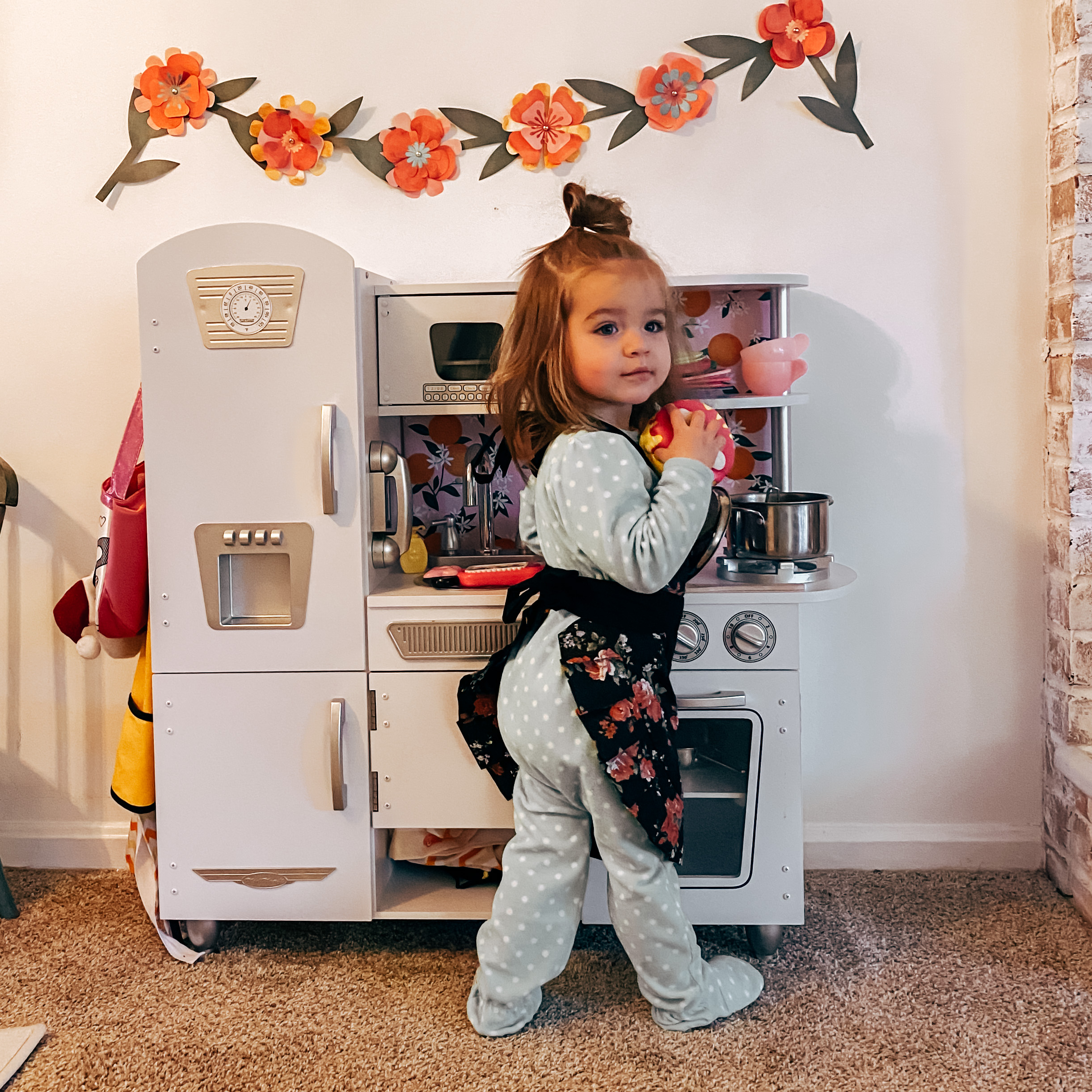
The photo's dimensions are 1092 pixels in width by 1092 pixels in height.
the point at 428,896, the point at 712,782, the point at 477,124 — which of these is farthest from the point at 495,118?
the point at 428,896

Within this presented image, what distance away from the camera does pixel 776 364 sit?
2170 millimetres

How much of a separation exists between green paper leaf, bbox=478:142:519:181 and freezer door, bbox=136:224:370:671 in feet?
1.94

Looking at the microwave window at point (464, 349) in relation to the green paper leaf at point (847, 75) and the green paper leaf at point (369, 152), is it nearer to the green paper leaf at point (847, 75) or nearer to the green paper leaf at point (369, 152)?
the green paper leaf at point (369, 152)

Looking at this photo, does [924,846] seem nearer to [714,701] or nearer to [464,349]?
[714,701]

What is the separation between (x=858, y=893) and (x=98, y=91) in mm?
2562

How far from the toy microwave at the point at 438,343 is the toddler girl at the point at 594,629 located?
344mm

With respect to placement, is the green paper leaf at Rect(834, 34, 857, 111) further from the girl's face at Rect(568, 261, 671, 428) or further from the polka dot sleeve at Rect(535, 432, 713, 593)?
the polka dot sleeve at Rect(535, 432, 713, 593)

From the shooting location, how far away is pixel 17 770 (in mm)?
2598

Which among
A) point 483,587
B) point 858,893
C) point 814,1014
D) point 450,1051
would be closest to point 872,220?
point 483,587

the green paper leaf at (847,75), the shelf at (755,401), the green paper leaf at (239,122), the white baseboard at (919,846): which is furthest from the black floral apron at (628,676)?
the green paper leaf at (239,122)

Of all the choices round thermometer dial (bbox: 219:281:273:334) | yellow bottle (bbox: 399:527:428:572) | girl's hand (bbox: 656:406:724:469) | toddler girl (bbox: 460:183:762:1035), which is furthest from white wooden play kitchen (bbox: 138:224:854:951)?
girl's hand (bbox: 656:406:724:469)

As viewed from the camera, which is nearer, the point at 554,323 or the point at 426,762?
the point at 554,323

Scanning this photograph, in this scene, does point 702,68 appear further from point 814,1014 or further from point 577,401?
point 814,1014

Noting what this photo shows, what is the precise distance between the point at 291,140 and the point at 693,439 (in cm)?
132
